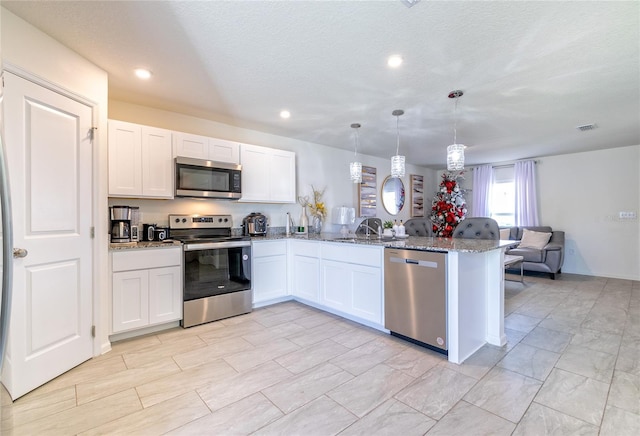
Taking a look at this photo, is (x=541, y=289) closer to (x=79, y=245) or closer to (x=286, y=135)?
(x=286, y=135)

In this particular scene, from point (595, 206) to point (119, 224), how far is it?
7446mm

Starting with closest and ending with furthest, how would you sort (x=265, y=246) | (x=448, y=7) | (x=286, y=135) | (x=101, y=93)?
(x=448, y=7) → (x=101, y=93) → (x=265, y=246) → (x=286, y=135)

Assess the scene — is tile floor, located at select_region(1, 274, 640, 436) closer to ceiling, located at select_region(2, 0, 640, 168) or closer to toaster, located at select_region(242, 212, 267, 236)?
toaster, located at select_region(242, 212, 267, 236)

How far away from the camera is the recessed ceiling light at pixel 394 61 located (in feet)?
7.27

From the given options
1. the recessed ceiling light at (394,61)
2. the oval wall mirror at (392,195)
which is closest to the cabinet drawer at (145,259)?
the recessed ceiling light at (394,61)

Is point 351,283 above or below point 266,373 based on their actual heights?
above

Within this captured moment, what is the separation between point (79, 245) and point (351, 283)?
239 cm

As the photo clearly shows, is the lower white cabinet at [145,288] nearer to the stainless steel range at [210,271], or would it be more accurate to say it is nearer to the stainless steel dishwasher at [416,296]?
the stainless steel range at [210,271]

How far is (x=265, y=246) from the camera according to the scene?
11.9 feet

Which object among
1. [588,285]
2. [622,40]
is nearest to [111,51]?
[622,40]

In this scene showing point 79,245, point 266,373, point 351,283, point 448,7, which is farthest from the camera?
point 351,283

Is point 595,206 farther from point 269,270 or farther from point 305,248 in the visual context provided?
point 269,270

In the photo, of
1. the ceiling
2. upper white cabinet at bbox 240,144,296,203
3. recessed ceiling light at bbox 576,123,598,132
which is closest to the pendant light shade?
the ceiling

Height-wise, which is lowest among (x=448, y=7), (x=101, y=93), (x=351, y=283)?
(x=351, y=283)
